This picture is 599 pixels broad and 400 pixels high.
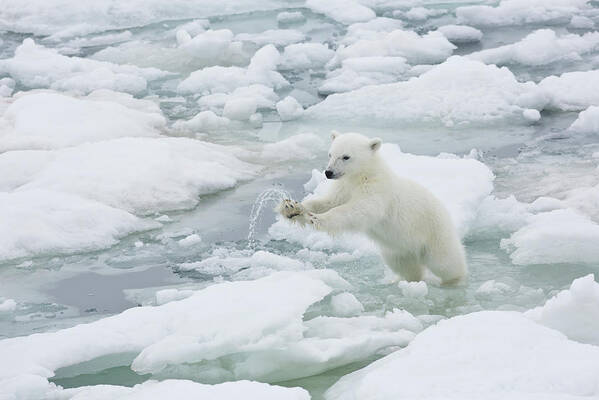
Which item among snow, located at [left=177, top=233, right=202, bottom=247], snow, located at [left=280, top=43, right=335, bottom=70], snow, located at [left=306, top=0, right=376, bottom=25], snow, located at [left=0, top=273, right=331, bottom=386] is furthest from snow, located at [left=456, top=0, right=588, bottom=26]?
snow, located at [left=0, top=273, right=331, bottom=386]

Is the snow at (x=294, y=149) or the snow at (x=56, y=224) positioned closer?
the snow at (x=56, y=224)

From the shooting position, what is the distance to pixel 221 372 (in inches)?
165

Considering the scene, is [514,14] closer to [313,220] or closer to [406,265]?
[406,265]

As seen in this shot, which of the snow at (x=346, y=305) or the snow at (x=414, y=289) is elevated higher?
the snow at (x=346, y=305)

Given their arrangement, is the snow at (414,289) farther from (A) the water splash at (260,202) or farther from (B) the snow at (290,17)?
(B) the snow at (290,17)

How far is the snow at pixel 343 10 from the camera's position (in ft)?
50.2

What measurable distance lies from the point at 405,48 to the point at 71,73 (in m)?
4.82

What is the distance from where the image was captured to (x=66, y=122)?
9062 millimetres

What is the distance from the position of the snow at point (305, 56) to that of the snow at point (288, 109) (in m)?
2.77

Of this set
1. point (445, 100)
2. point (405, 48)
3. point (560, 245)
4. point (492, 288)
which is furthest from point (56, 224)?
point (405, 48)

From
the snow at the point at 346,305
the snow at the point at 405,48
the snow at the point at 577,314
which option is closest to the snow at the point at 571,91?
the snow at the point at 405,48

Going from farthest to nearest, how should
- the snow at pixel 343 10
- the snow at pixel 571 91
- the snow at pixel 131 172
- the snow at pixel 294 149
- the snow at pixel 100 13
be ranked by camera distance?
1. the snow at pixel 100 13
2. the snow at pixel 343 10
3. the snow at pixel 571 91
4. the snow at pixel 294 149
5. the snow at pixel 131 172

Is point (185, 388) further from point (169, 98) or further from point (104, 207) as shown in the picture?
point (169, 98)

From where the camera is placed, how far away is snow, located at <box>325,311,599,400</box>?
327cm
